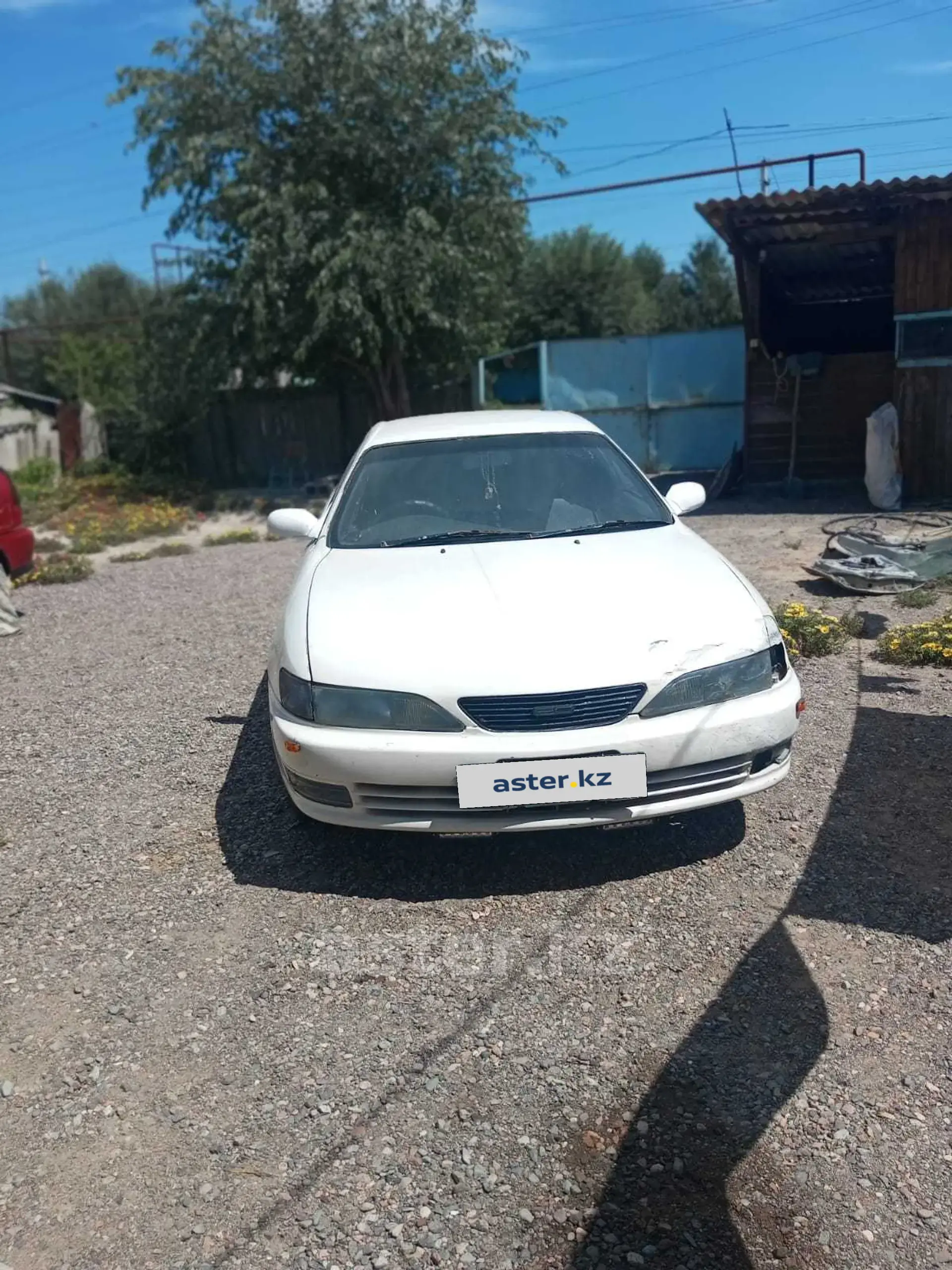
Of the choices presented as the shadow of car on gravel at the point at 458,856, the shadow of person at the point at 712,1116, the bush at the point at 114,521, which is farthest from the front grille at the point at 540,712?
the bush at the point at 114,521

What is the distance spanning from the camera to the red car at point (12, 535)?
9.41 metres

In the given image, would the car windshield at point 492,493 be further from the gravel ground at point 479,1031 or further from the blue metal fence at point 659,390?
the blue metal fence at point 659,390

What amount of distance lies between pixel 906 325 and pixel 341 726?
10885 millimetres

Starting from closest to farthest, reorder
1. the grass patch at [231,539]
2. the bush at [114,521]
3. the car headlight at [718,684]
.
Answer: the car headlight at [718,684] → the grass patch at [231,539] → the bush at [114,521]

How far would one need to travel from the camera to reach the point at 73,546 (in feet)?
46.7

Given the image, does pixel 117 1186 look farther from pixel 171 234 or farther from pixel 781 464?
pixel 171 234

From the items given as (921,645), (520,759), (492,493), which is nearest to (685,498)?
(492,493)

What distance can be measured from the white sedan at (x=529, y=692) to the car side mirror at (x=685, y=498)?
93cm

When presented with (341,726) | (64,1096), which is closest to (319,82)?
(341,726)

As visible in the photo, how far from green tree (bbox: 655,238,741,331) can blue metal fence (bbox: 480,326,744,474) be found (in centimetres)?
2106

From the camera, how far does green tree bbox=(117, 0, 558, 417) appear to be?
15531mm

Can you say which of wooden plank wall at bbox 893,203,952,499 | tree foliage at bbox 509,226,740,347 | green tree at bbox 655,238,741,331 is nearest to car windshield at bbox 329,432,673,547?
wooden plank wall at bbox 893,203,952,499

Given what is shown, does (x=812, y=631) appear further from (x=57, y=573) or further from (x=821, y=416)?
(x=821, y=416)

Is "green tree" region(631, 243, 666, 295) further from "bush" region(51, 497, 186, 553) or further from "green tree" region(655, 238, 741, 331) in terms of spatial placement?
"bush" region(51, 497, 186, 553)
